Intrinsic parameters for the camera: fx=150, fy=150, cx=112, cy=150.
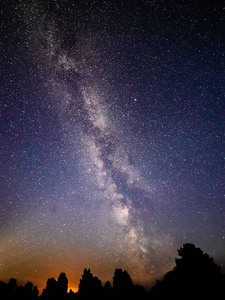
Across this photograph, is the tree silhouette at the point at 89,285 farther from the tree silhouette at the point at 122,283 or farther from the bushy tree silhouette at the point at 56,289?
the tree silhouette at the point at 122,283

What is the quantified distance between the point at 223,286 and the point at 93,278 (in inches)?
806

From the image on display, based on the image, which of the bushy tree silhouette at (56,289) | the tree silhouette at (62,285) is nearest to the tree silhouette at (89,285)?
the tree silhouette at (62,285)

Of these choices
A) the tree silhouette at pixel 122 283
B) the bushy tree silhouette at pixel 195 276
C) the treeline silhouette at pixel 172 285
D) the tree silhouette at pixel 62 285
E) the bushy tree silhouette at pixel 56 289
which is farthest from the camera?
the tree silhouette at pixel 122 283

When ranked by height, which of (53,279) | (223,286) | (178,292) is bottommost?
(53,279)

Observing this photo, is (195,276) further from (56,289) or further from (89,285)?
(56,289)

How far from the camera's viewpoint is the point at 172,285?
17672 millimetres

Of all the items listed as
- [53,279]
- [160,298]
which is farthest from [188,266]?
[53,279]

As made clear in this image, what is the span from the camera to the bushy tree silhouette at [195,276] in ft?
47.9

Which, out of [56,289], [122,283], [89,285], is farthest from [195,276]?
[56,289]

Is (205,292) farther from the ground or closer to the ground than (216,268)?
closer to the ground

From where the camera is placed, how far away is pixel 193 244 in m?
18.5

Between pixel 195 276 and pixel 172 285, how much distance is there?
3448 mm

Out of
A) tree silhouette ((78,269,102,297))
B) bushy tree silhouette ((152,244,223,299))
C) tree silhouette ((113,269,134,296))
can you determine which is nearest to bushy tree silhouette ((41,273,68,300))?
tree silhouette ((78,269,102,297))

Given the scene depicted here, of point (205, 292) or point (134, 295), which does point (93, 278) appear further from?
point (205, 292)
